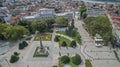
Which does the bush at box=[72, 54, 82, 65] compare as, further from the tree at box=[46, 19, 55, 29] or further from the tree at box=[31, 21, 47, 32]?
the tree at box=[46, 19, 55, 29]

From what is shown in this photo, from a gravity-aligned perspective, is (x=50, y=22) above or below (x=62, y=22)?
above

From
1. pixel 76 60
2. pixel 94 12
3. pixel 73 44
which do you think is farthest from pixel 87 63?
pixel 94 12

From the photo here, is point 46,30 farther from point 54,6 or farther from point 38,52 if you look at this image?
point 54,6

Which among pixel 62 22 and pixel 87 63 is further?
pixel 62 22

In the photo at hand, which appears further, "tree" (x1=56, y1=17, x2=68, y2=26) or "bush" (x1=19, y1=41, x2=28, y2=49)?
"tree" (x1=56, y1=17, x2=68, y2=26)

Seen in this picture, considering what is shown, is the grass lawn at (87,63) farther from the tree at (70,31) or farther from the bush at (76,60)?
the tree at (70,31)

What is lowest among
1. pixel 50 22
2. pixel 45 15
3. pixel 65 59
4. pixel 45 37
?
pixel 45 37

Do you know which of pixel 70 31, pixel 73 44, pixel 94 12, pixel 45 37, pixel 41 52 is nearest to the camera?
pixel 41 52

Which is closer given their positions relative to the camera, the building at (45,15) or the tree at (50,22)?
the tree at (50,22)

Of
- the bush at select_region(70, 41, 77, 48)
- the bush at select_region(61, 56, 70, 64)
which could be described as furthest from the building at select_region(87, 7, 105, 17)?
the bush at select_region(61, 56, 70, 64)

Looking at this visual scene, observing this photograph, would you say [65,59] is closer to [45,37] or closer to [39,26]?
[45,37]

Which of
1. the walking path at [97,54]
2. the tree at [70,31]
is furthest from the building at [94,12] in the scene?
the walking path at [97,54]
